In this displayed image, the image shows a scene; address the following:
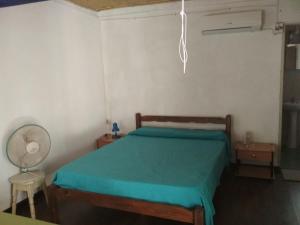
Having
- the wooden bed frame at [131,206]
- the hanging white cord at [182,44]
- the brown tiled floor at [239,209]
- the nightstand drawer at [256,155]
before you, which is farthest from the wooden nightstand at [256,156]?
the wooden bed frame at [131,206]

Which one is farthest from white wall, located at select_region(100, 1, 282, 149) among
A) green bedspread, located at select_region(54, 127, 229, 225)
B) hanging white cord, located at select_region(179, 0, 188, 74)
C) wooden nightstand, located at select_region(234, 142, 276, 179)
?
green bedspread, located at select_region(54, 127, 229, 225)

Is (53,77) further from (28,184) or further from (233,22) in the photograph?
(233,22)

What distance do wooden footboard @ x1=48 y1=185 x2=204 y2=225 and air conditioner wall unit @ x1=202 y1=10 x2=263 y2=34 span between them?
2.54 meters

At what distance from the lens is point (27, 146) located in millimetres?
2873

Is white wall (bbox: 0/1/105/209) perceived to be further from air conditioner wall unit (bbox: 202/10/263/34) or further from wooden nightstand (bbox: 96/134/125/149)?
air conditioner wall unit (bbox: 202/10/263/34)

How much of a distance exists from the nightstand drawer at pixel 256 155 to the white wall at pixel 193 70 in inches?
15.5

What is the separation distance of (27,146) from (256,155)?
2.76m

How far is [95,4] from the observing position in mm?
4055

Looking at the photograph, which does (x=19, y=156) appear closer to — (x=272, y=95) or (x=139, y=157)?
(x=139, y=157)

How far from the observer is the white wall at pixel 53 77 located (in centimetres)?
299

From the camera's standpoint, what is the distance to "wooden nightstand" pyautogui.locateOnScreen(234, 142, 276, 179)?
142 inches

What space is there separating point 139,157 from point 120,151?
1.15ft

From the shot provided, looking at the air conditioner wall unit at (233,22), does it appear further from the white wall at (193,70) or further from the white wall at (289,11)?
the white wall at (289,11)

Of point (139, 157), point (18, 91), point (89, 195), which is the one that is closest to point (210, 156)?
point (139, 157)
